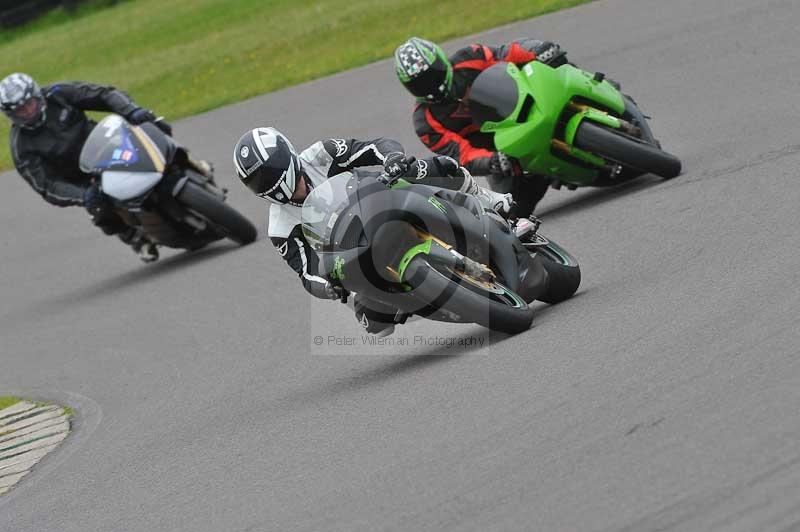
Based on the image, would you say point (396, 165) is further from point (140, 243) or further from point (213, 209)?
point (140, 243)

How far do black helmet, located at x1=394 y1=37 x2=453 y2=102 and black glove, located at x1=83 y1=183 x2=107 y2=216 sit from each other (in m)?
3.62

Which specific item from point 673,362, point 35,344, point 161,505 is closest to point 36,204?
point 35,344

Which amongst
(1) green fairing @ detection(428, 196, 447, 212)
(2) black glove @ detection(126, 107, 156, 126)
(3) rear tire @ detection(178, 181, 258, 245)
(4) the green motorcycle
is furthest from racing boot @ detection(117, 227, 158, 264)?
(1) green fairing @ detection(428, 196, 447, 212)

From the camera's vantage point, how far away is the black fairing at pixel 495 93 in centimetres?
971

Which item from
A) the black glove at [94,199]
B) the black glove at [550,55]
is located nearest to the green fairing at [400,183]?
the black glove at [550,55]

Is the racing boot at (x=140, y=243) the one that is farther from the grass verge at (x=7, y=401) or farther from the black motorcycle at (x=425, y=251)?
the black motorcycle at (x=425, y=251)

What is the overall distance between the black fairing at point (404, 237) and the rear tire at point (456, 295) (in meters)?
0.18

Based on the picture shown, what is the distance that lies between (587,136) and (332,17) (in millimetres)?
13664

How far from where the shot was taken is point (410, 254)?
7207 mm

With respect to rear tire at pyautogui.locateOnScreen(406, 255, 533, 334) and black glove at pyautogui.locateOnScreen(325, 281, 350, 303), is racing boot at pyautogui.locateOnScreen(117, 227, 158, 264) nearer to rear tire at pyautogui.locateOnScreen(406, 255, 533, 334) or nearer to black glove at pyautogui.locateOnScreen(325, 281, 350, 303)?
black glove at pyautogui.locateOnScreen(325, 281, 350, 303)

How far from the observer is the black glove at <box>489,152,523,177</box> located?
10.0 m

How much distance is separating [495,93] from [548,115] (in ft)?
1.34

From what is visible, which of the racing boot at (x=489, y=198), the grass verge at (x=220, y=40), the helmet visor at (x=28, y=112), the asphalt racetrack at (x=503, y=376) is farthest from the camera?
the grass verge at (x=220, y=40)

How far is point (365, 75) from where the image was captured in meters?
17.1
